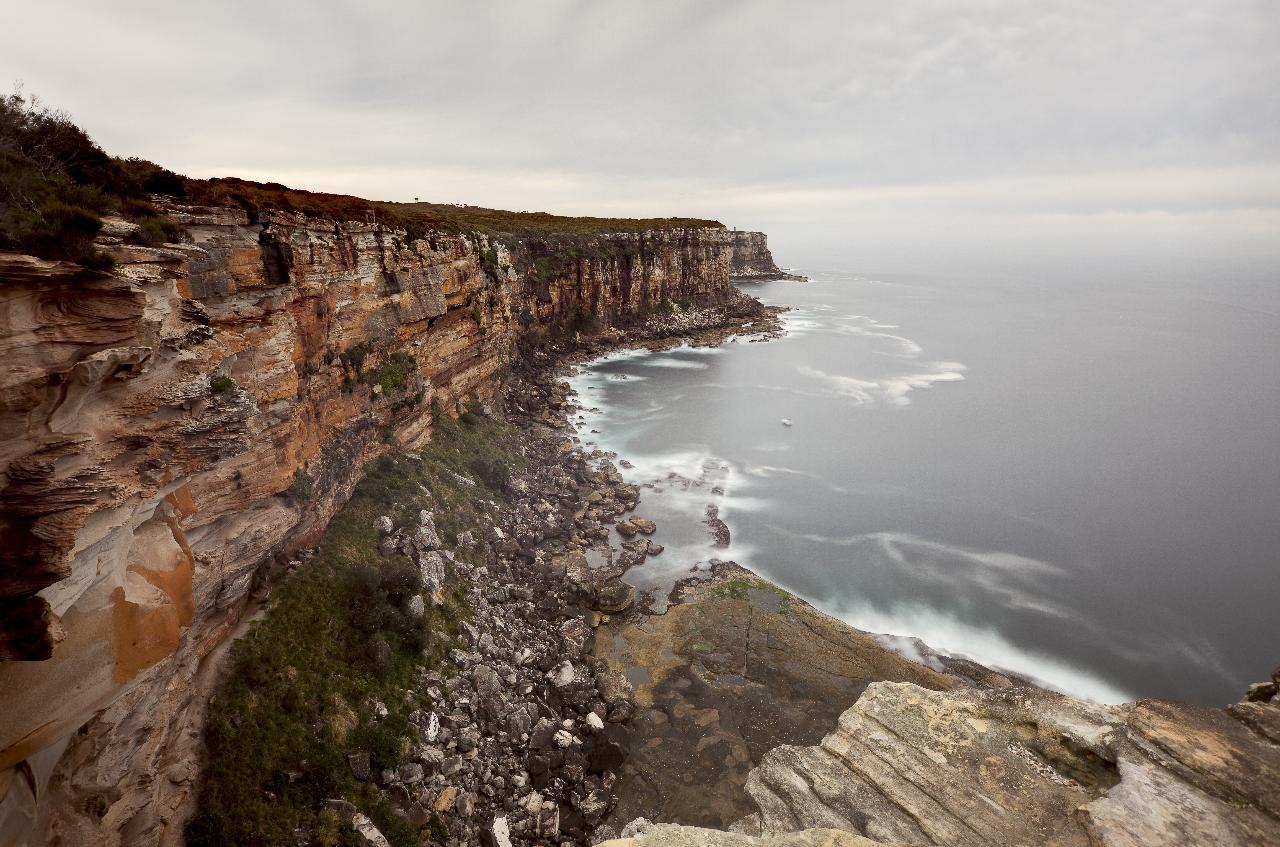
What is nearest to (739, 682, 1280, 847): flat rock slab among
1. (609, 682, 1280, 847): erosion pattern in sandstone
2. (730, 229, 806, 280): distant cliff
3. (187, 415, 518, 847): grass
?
(609, 682, 1280, 847): erosion pattern in sandstone

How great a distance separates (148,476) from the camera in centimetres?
963

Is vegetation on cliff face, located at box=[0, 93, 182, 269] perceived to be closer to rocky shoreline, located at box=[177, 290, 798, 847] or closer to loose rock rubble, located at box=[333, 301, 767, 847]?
rocky shoreline, located at box=[177, 290, 798, 847]

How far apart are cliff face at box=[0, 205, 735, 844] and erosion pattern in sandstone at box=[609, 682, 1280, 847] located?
8683 mm

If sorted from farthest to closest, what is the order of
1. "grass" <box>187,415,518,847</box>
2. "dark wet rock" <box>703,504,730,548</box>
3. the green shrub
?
"dark wet rock" <box>703,504,730,548</box> < the green shrub < "grass" <box>187,415,518,847</box>

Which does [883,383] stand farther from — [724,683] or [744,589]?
[724,683]

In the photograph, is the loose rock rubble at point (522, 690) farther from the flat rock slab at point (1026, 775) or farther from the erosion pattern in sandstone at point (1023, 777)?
the flat rock slab at point (1026, 775)

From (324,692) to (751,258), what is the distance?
6793 inches

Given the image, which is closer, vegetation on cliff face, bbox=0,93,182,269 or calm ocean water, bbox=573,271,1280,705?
vegetation on cliff face, bbox=0,93,182,269

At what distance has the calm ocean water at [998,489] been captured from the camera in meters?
25.3

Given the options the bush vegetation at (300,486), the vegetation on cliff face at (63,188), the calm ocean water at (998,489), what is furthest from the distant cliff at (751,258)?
the vegetation on cliff face at (63,188)

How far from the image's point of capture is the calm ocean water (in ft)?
82.9

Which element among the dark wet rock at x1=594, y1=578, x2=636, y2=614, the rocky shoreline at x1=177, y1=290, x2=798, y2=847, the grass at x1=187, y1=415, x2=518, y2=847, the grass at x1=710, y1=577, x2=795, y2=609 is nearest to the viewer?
the grass at x1=187, y1=415, x2=518, y2=847

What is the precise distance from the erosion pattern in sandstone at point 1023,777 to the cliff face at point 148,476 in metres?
8.68

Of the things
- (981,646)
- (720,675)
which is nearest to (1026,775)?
(720,675)
